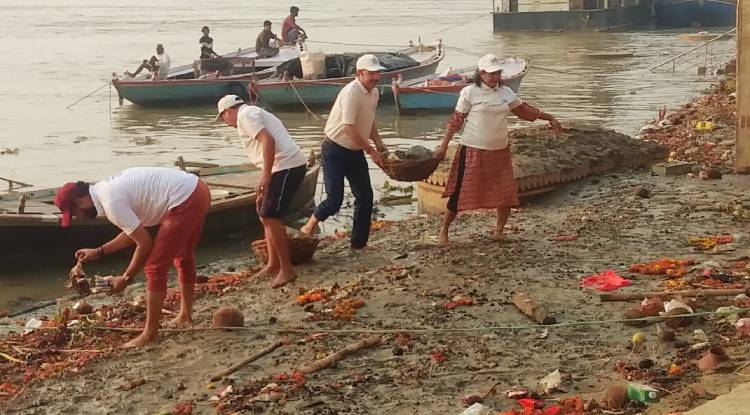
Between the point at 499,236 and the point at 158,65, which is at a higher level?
the point at 158,65

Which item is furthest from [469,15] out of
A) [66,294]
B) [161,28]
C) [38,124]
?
[66,294]

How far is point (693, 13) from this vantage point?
5019 cm

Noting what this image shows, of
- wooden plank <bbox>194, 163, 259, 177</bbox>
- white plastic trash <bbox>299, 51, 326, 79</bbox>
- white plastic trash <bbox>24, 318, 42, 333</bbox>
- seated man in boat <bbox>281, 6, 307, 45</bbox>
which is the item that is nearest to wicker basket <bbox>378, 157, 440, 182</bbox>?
white plastic trash <bbox>24, 318, 42, 333</bbox>

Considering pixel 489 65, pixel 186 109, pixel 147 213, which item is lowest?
pixel 186 109

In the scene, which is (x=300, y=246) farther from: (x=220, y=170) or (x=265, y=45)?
(x=265, y=45)

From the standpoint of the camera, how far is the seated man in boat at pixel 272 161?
7.61m

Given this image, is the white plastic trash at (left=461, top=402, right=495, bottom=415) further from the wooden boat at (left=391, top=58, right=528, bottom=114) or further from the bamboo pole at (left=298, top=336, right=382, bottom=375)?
the wooden boat at (left=391, top=58, right=528, bottom=114)

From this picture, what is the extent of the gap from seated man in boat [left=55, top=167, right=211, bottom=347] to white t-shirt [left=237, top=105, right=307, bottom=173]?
94cm

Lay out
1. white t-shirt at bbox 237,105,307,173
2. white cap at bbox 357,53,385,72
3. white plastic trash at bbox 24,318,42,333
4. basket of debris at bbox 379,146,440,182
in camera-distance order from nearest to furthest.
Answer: white t-shirt at bbox 237,105,307,173, white plastic trash at bbox 24,318,42,333, white cap at bbox 357,53,385,72, basket of debris at bbox 379,146,440,182

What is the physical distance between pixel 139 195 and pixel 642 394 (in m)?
3.15

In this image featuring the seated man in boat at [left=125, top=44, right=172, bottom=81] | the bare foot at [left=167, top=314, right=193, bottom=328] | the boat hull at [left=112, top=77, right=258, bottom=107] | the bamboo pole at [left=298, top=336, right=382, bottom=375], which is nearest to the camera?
the bamboo pole at [left=298, top=336, right=382, bottom=375]

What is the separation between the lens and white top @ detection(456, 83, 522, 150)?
8.38 metres

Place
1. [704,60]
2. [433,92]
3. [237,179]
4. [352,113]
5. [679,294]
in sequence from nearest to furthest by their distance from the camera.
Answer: [679,294] → [352,113] → [237,179] → [433,92] → [704,60]

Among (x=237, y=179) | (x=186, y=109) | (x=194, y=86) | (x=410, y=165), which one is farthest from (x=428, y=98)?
(x=410, y=165)
